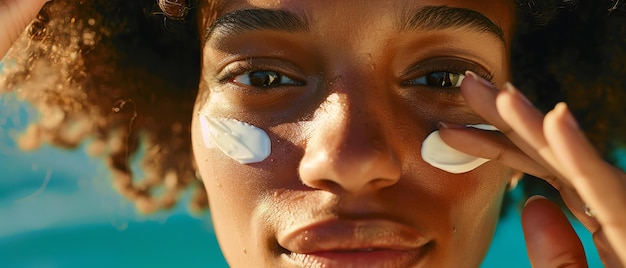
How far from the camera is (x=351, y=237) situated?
41.2 inches

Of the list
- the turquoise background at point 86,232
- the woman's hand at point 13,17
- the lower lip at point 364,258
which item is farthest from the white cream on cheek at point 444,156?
the turquoise background at point 86,232

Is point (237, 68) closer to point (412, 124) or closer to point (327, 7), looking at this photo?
point (327, 7)

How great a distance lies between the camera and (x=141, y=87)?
166 cm

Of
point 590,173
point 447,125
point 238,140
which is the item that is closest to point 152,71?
point 238,140

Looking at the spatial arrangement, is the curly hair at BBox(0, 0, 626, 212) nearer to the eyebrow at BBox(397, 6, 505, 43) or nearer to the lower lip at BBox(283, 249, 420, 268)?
the eyebrow at BBox(397, 6, 505, 43)

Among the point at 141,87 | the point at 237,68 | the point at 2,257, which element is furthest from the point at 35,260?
the point at 237,68

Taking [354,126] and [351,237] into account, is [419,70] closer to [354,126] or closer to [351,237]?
[354,126]

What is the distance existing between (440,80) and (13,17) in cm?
70

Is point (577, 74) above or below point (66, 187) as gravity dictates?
above

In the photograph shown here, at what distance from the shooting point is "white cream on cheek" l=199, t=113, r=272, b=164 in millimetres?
1140

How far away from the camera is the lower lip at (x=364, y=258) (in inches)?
42.2

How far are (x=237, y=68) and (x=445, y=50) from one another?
1.08ft

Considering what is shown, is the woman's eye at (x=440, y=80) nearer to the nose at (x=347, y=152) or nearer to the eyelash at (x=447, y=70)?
the eyelash at (x=447, y=70)

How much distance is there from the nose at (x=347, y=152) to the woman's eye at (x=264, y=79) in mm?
112
